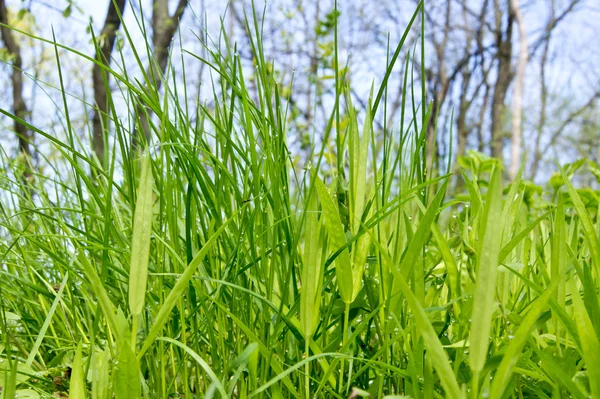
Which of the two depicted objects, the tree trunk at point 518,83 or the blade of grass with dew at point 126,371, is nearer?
the blade of grass with dew at point 126,371

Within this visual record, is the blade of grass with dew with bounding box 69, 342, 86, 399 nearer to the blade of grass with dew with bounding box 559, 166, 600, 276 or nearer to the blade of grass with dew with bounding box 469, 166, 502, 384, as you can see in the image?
the blade of grass with dew with bounding box 469, 166, 502, 384

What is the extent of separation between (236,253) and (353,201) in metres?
0.12

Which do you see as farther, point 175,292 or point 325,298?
point 325,298

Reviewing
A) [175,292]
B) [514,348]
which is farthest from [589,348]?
[175,292]

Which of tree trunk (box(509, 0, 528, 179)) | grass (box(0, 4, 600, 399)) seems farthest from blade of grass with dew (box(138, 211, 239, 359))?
tree trunk (box(509, 0, 528, 179))

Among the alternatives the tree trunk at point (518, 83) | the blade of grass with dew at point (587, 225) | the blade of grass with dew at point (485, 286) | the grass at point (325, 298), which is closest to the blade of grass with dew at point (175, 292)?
the grass at point (325, 298)

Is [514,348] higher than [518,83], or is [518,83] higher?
[518,83]

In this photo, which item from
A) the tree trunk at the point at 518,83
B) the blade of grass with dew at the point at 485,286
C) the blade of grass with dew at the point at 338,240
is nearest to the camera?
the blade of grass with dew at the point at 485,286

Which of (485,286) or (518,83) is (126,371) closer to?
(485,286)

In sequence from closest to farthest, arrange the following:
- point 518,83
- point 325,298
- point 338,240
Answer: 1. point 338,240
2. point 325,298
3. point 518,83

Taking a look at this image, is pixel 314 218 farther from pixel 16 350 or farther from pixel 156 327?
pixel 16 350

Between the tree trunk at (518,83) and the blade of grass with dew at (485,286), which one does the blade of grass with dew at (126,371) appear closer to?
the blade of grass with dew at (485,286)

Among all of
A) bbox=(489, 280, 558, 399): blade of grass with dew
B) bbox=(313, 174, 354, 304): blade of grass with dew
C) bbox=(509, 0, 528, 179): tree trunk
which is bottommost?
bbox=(489, 280, 558, 399): blade of grass with dew

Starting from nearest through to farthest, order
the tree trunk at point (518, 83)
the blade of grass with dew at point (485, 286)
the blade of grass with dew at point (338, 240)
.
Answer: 1. the blade of grass with dew at point (485, 286)
2. the blade of grass with dew at point (338, 240)
3. the tree trunk at point (518, 83)
